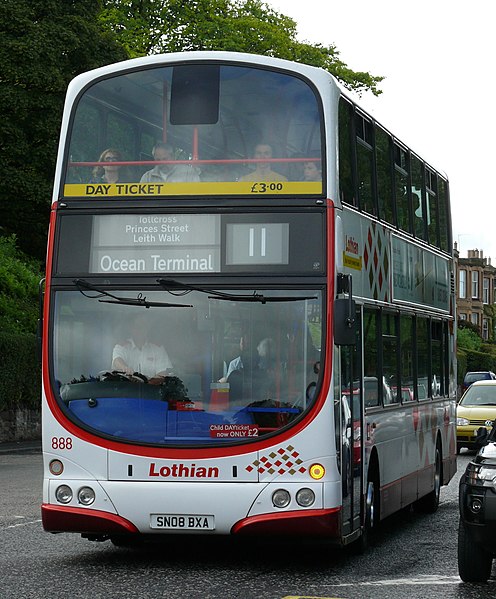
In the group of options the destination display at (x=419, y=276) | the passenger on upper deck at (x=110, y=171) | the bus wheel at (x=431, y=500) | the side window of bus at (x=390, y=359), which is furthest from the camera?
the bus wheel at (x=431, y=500)

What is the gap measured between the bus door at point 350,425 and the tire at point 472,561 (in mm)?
1043

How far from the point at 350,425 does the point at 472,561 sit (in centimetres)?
173

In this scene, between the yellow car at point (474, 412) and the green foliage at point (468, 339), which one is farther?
the green foliage at point (468, 339)

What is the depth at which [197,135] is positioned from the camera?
11.6m

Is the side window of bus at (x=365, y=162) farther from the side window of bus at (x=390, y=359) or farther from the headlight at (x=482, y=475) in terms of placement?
the headlight at (x=482, y=475)

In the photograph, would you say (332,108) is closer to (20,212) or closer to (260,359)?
(260,359)

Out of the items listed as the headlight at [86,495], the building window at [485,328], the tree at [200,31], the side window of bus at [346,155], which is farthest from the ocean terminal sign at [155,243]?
the building window at [485,328]

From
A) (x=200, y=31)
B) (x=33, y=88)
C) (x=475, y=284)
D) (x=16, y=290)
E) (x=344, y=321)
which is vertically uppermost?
(x=200, y=31)

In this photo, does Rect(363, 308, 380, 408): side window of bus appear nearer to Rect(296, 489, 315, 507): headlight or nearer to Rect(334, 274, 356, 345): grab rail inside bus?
Rect(334, 274, 356, 345): grab rail inside bus

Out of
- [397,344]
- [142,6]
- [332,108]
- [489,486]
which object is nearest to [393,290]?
[397,344]

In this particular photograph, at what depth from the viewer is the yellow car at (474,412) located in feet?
93.8

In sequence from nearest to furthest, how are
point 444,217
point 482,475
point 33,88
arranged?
point 482,475 < point 444,217 < point 33,88

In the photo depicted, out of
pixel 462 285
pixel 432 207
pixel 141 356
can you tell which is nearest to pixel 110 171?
pixel 141 356

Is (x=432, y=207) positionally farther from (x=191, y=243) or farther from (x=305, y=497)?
(x=305, y=497)
